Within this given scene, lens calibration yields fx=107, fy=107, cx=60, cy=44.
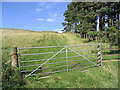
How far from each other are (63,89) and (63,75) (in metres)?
1.45

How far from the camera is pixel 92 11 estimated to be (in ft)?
51.2

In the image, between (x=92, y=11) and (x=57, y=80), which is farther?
(x=92, y=11)

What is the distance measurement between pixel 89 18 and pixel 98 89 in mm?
12889

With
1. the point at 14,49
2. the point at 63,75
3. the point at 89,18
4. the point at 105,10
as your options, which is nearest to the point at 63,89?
the point at 63,75

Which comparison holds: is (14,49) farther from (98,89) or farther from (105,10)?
(105,10)

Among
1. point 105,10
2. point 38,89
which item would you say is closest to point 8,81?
point 38,89

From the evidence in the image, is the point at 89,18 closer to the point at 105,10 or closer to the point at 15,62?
the point at 105,10

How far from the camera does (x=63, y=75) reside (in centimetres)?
598

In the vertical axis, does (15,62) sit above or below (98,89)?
above

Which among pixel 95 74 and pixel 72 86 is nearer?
pixel 72 86

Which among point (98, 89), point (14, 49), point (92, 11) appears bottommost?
point (98, 89)

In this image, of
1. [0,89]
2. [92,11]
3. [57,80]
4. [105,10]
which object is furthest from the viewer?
[92,11]

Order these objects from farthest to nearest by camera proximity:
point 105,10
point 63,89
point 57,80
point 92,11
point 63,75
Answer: point 92,11 < point 105,10 < point 63,75 < point 57,80 < point 63,89

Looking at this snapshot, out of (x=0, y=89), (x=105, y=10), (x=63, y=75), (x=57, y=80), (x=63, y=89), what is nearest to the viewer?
(x=0, y=89)
